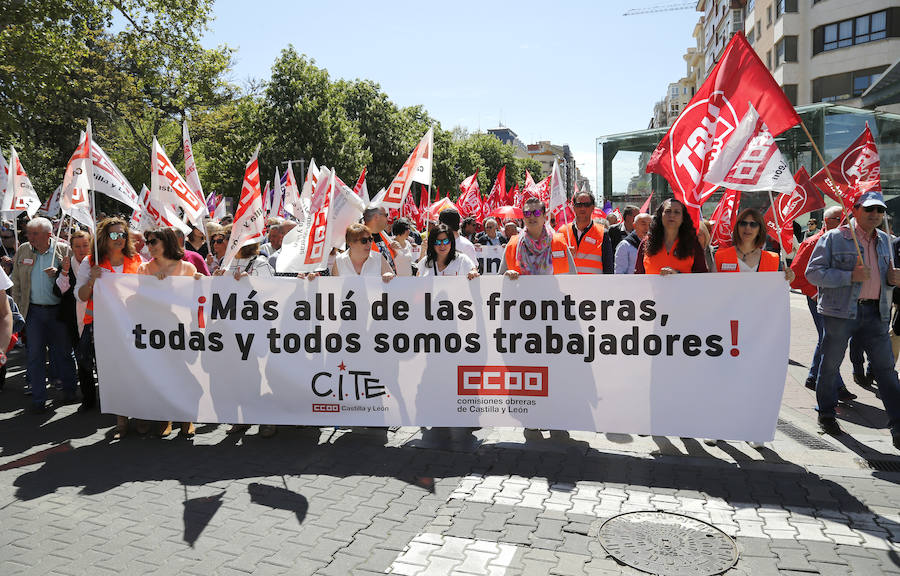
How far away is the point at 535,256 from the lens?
5.66 metres

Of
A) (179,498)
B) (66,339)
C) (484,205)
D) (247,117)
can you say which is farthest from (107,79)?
(179,498)

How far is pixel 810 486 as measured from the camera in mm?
4434

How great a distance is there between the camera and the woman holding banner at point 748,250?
5766 millimetres

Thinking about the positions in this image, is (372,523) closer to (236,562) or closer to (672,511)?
(236,562)

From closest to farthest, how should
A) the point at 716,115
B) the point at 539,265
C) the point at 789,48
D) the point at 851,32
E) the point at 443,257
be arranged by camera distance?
the point at 716,115 < the point at 539,265 < the point at 443,257 < the point at 851,32 < the point at 789,48

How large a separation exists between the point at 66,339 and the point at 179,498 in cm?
345

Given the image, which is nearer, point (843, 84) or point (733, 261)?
point (733, 261)

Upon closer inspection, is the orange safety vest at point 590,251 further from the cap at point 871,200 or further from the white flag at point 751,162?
the cap at point 871,200

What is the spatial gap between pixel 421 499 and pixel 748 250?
3.65m

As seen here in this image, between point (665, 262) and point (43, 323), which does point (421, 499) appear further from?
point (43, 323)

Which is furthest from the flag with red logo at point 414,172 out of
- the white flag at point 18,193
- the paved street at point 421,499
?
the white flag at point 18,193

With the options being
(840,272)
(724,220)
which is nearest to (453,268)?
(840,272)

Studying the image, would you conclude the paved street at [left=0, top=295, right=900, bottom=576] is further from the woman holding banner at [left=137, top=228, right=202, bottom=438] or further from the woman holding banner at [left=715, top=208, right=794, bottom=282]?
the woman holding banner at [left=715, top=208, right=794, bottom=282]

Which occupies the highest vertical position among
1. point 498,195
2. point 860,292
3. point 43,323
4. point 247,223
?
point 498,195
